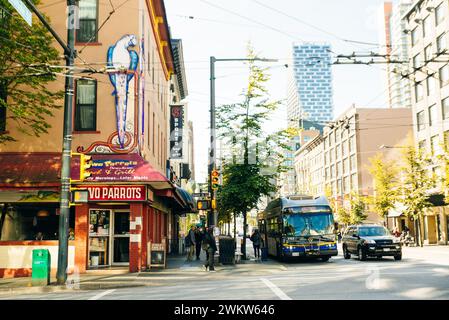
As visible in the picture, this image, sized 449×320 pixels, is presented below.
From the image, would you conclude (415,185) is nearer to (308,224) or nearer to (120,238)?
(308,224)

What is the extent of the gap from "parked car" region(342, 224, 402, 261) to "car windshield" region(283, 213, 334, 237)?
1787mm

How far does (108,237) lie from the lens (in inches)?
778

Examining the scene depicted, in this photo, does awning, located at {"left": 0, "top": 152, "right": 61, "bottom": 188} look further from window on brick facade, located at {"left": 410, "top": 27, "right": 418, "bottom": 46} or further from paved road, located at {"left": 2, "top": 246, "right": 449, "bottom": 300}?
window on brick facade, located at {"left": 410, "top": 27, "right": 418, "bottom": 46}

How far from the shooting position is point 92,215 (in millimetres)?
19703

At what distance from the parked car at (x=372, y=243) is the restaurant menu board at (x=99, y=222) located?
1214 cm

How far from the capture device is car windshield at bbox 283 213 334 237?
23.6 meters

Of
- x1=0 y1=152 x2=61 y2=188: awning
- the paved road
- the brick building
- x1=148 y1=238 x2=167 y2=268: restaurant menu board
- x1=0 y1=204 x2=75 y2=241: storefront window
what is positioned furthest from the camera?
x1=148 y1=238 x2=167 y2=268: restaurant menu board

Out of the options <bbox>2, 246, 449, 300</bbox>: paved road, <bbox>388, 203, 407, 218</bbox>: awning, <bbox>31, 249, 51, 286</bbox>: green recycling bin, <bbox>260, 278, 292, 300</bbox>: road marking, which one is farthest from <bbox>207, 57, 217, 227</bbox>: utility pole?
<bbox>388, 203, 407, 218</bbox>: awning

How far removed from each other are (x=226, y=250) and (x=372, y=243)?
275 inches

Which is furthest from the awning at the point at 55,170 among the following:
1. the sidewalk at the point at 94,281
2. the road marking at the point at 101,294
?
the road marking at the point at 101,294

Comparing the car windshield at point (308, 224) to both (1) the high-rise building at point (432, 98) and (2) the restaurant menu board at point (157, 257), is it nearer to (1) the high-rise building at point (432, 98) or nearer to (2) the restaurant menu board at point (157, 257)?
(2) the restaurant menu board at point (157, 257)
